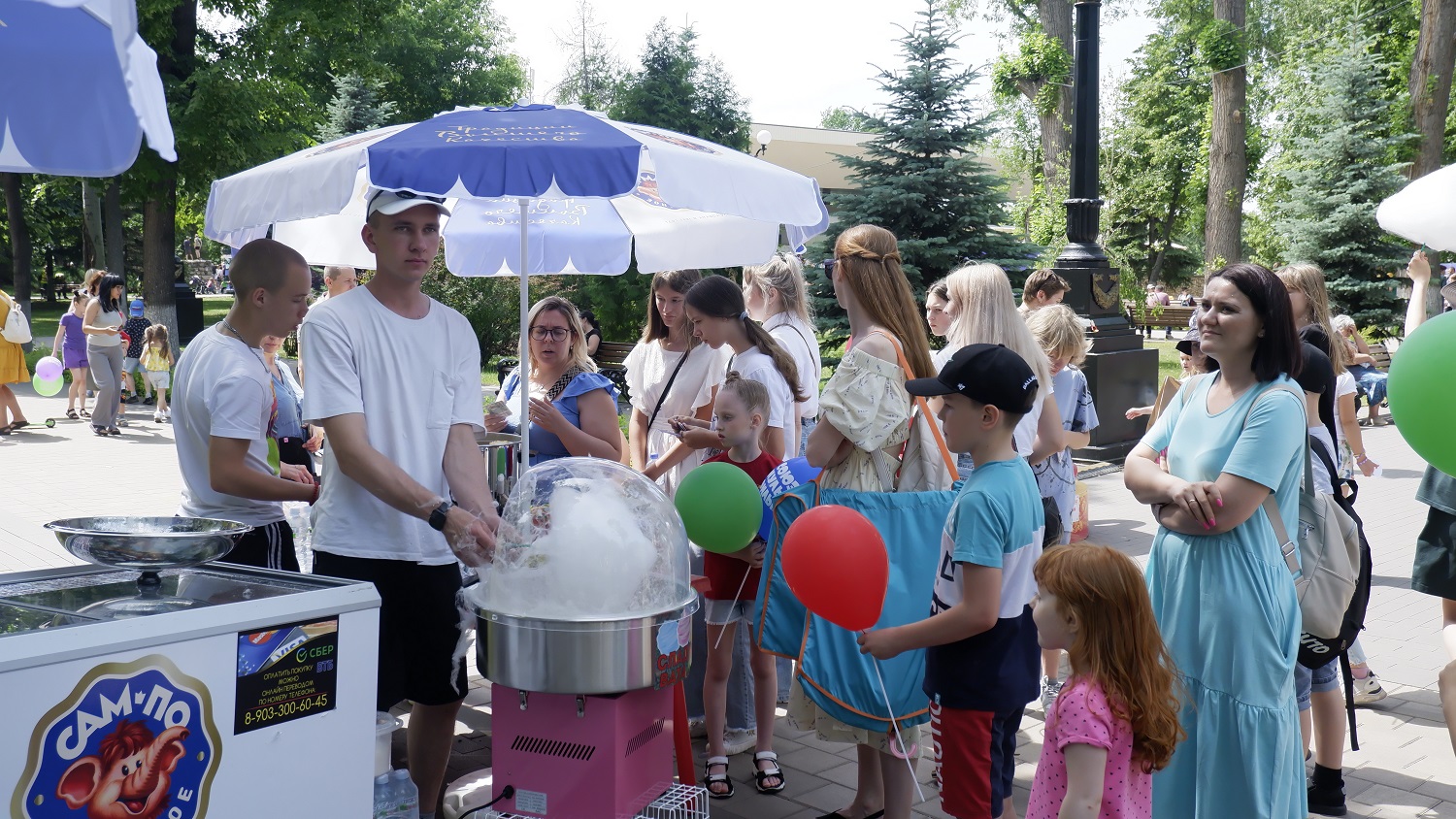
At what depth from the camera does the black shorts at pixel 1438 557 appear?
4.03 meters

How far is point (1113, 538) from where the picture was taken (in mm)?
8719

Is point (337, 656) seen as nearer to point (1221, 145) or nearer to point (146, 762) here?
point (146, 762)

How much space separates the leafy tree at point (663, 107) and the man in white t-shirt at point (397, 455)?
18.9 m

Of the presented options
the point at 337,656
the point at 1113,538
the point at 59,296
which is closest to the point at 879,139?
the point at 1113,538

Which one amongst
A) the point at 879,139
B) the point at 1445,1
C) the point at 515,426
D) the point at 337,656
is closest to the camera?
the point at 337,656

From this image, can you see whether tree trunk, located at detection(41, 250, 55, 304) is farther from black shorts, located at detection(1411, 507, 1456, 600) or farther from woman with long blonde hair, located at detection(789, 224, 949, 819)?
black shorts, located at detection(1411, 507, 1456, 600)

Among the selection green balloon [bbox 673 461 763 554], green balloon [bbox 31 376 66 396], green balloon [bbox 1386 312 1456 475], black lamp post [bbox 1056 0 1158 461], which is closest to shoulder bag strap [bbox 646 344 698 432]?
green balloon [bbox 673 461 763 554]

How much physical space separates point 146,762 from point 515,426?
313 cm

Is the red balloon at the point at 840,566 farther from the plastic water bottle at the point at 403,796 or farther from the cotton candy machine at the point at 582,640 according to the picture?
the plastic water bottle at the point at 403,796

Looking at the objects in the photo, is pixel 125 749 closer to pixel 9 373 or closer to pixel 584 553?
pixel 584 553

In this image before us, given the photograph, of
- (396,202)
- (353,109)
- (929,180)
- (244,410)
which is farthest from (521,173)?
(353,109)

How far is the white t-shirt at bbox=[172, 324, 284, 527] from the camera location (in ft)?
11.4

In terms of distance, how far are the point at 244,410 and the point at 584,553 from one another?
4.27 ft

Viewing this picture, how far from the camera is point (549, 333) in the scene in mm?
4852
